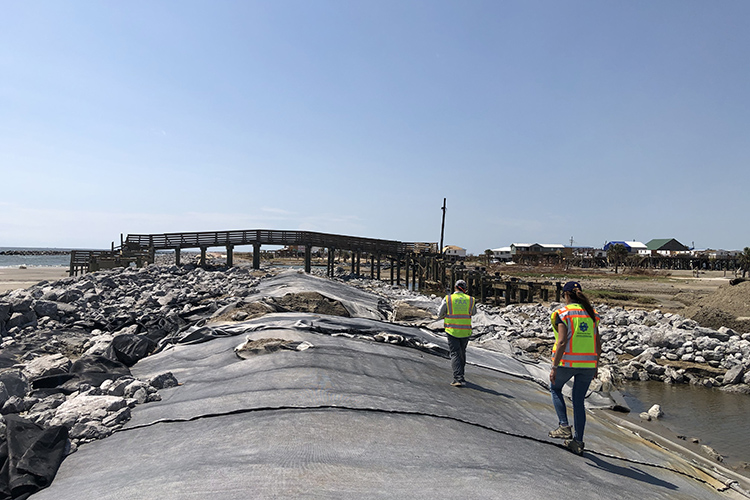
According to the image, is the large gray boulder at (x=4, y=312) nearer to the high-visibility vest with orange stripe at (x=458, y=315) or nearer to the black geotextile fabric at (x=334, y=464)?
the black geotextile fabric at (x=334, y=464)

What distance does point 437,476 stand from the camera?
3.46 metres

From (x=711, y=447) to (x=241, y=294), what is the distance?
11.0 metres

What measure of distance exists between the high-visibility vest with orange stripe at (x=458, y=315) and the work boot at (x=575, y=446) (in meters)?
1.96

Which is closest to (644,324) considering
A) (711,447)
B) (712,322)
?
(712,322)

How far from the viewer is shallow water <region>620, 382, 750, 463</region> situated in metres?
8.11

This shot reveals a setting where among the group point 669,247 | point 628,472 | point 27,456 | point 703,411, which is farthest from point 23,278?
point 669,247

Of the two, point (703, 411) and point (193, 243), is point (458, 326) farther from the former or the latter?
point (193, 243)

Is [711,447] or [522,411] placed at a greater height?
[522,411]

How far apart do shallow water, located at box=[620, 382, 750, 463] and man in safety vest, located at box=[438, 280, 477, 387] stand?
468cm

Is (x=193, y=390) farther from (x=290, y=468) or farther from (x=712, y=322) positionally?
(x=712, y=322)

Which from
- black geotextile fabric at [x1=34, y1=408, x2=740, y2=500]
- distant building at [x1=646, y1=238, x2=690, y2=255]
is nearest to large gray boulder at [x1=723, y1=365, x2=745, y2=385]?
black geotextile fabric at [x1=34, y1=408, x2=740, y2=500]

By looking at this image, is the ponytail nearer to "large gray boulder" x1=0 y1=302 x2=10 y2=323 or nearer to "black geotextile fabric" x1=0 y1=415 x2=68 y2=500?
"black geotextile fabric" x1=0 y1=415 x2=68 y2=500

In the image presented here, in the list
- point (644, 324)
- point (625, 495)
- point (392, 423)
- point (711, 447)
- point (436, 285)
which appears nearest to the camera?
point (625, 495)

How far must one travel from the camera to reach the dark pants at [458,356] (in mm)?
6430
